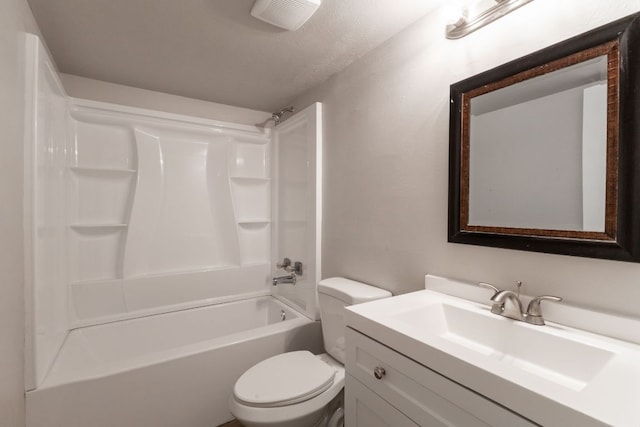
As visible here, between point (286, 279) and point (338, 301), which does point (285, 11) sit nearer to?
point (338, 301)

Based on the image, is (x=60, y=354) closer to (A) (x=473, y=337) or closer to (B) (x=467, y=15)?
(A) (x=473, y=337)

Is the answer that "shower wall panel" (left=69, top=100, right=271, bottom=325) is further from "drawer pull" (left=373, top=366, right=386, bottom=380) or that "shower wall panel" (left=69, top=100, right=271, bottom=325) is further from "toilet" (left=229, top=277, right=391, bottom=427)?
"drawer pull" (left=373, top=366, right=386, bottom=380)

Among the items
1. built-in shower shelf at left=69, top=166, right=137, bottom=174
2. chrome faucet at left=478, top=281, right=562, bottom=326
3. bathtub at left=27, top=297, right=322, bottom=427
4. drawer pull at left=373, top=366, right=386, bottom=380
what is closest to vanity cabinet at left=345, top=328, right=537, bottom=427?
drawer pull at left=373, top=366, right=386, bottom=380

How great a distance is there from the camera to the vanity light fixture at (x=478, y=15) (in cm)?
101

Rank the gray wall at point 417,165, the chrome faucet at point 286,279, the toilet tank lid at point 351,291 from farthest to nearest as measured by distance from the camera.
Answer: the chrome faucet at point 286,279, the toilet tank lid at point 351,291, the gray wall at point 417,165

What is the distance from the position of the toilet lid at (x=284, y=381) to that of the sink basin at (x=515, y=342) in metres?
0.63

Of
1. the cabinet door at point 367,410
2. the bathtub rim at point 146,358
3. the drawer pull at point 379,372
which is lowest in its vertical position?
the bathtub rim at point 146,358

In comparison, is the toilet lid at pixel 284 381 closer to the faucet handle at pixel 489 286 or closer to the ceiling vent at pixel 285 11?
the faucet handle at pixel 489 286

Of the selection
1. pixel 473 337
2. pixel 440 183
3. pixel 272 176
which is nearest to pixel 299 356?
pixel 473 337

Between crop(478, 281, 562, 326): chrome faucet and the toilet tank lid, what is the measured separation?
59cm

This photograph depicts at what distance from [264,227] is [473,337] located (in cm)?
207

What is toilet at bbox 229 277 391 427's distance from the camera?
4.00ft

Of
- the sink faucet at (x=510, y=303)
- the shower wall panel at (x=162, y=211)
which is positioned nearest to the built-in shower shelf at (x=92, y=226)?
the shower wall panel at (x=162, y=211)

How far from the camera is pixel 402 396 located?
843mm
